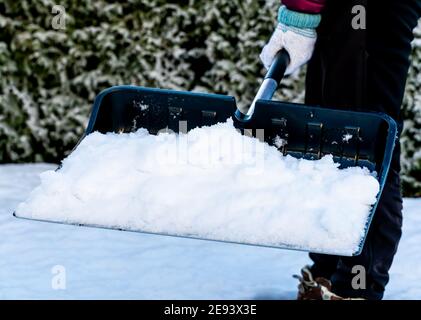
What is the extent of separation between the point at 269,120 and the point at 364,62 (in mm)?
370

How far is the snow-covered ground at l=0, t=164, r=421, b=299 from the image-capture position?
2.55 meters

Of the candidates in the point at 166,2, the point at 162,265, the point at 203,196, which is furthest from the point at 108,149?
the point at 166,2

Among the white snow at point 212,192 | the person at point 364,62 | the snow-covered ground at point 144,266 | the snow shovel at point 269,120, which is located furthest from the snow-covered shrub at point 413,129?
the white snow at point 212,192

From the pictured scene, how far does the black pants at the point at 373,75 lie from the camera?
6.83 ft

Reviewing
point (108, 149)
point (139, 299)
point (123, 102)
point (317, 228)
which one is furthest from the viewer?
point (139, 299)

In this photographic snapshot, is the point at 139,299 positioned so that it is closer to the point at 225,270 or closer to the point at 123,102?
the point at 225,270

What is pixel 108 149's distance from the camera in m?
1.89

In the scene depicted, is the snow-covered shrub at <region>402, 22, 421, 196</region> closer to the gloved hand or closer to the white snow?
the gloved hand

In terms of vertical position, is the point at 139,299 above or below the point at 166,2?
below

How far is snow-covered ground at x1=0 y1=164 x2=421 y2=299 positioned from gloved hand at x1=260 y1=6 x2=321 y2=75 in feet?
2.79

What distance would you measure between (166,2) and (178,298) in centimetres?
189

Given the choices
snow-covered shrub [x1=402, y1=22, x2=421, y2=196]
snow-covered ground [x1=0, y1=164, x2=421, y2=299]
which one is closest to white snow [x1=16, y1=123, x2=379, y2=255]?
snow-covered ground [x1=0, y1=164, x2=421, y2=299]

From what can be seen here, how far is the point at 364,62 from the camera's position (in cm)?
211

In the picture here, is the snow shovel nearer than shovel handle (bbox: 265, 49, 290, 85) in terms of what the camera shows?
Yes
